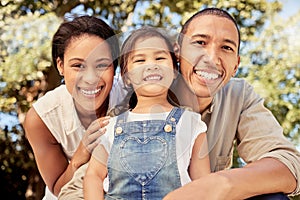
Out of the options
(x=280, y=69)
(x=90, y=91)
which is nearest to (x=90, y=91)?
(x=90, y=91)

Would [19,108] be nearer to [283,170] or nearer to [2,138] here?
[2,138]

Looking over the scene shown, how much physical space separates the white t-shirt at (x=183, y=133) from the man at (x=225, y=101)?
0.10 meters

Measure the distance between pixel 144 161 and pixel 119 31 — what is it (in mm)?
2748

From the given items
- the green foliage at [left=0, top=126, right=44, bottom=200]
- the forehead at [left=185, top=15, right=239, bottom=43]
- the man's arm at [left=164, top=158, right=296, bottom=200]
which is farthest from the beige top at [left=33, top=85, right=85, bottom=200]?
the green foliage at [left=0, top=126, right=44, bottom=200]

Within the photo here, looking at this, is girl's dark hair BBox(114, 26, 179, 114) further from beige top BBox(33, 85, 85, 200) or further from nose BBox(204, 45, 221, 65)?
beige top BBox(33, 85, 85, 200)

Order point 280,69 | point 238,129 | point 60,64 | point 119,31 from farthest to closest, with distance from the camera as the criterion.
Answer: point 280,69 → point 119,31 → point 60,64 → point 238,129

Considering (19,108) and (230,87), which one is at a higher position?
(230,87)

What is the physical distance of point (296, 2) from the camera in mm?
4648

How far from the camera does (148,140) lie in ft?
4.73

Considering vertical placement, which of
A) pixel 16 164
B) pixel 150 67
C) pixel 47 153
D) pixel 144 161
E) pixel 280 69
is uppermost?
pixel 150 67

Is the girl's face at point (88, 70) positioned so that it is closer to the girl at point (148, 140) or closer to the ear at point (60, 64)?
the ear at point (60, 64)

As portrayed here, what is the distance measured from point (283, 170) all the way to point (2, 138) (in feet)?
11.5

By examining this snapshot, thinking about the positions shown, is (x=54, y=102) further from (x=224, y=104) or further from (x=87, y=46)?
(x=224, y=104)

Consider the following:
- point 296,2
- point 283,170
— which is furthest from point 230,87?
point 296,2
